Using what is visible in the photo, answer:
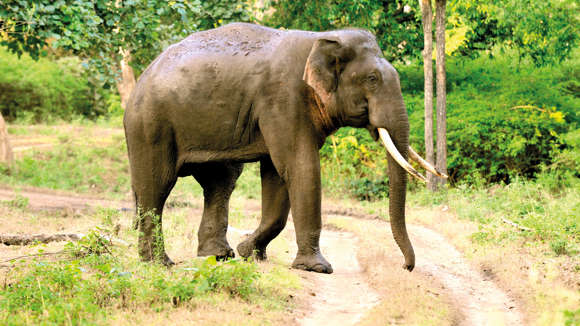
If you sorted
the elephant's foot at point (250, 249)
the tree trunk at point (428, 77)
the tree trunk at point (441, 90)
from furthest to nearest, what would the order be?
the tree trunk at point (428, 77)
the tree trunk at point (441, 90)
the elephant's foot at point (250, 249)

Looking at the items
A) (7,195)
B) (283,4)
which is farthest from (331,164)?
(7,195)

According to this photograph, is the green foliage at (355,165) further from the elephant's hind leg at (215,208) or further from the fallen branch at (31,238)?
the fallen branch at (31,238)

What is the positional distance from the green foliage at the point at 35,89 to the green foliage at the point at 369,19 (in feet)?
45.1

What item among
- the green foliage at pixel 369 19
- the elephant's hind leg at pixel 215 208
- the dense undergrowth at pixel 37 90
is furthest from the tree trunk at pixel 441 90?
the dense undergrowth at pixel 37 90

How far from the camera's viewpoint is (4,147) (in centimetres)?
2131

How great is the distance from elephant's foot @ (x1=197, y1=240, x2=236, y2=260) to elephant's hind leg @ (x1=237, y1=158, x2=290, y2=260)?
232 mm

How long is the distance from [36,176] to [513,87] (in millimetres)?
14129

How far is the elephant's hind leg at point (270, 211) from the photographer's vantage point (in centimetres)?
878

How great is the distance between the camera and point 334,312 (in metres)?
6.67

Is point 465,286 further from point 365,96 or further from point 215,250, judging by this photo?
point 215,250

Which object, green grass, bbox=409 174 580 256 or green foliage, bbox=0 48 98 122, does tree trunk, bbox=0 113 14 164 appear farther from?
green grass, bbox=409 174 580 256

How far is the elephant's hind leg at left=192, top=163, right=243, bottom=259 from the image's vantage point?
911cm

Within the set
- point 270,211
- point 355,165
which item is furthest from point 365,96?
point 355,165

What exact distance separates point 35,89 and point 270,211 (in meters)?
25.3
